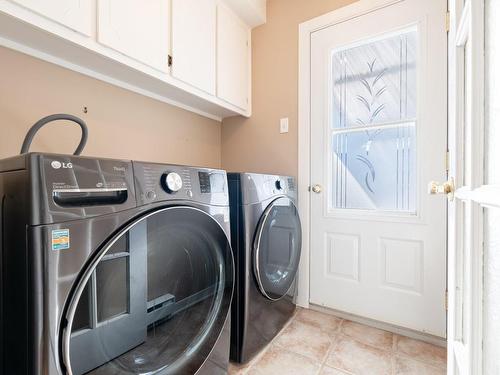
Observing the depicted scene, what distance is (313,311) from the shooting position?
180 centimetres

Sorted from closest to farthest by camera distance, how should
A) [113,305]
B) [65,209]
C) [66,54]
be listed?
[65,209]
[113,305]
[66,54]

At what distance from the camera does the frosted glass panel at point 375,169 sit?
1549 millimetres

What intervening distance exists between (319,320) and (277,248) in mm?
641

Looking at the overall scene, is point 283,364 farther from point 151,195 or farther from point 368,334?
point 151,195

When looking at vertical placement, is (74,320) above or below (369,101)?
below

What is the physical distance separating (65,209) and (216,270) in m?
0.62

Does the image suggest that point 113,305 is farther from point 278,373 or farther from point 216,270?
point 278,373

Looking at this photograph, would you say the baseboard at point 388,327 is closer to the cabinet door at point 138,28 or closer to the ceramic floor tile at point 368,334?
the ceramic floor tile at point 368,334

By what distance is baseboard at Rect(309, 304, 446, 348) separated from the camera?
1441 mm

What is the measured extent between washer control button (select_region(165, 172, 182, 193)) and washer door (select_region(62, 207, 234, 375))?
6 cm

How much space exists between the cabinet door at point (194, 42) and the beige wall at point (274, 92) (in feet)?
1.55

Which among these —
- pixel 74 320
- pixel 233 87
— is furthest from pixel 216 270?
pixel 233 87

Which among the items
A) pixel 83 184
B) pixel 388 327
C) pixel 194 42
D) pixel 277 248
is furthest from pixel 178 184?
pixel 388 327

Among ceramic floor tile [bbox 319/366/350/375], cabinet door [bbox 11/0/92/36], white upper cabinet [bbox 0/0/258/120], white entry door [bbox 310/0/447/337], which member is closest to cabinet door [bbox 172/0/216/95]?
white upper cabinet [bbox 0/0/258/120]
